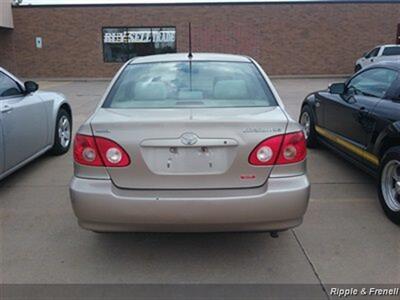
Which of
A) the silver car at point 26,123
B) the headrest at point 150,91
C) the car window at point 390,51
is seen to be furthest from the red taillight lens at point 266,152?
the car window at point 390,51

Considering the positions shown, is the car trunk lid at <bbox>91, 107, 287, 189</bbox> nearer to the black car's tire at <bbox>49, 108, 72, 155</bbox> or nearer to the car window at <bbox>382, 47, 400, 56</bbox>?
the black car's tire at <bbox>49, 108, 72, 155</bbox>

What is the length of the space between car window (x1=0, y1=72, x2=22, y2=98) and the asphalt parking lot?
51.9 inches

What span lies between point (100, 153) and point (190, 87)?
3.70 ft

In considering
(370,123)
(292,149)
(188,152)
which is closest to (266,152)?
(292,149)

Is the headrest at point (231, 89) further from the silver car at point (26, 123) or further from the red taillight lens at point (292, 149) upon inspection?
the silver car at point (26, 123)

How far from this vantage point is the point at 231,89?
12.2ft

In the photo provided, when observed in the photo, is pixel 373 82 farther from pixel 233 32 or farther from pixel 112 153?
pixel 233 32

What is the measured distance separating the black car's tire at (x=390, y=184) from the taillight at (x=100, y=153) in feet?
8.39

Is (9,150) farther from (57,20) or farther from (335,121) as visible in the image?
(57,20)

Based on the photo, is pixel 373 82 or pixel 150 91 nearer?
pixel 150 91

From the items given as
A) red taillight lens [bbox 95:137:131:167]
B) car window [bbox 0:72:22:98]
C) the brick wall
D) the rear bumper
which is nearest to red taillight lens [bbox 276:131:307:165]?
the rear bumper

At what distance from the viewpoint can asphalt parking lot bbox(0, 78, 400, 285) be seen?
3174 mm

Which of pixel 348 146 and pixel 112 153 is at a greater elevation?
pixel 112 153

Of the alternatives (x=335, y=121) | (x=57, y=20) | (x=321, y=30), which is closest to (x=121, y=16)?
(x=57, y=20)
